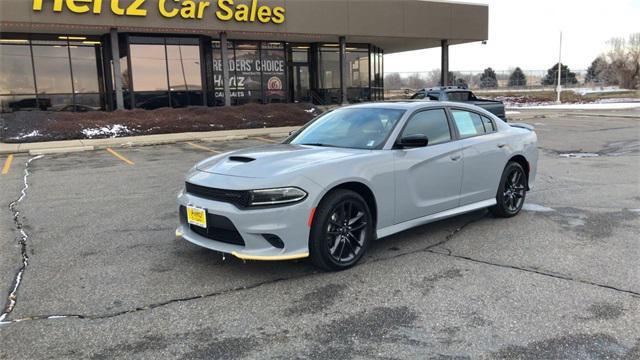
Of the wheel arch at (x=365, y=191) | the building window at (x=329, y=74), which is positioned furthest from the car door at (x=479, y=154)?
the building window at (x=329, y=74)

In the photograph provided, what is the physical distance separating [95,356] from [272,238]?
1591 mm

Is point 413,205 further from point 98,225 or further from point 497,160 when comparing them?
point 98,225

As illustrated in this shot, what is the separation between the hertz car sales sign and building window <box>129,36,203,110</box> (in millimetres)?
2975

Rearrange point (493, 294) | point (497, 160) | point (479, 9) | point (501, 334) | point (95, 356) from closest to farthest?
point (95, 356), point (501, 334), point (493, 294), point (497, 160), point (479, 9)

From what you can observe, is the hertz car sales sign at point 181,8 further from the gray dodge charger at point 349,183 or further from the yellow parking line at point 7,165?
the gray dodge charger at point 349,183

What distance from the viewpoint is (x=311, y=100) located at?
29.5m

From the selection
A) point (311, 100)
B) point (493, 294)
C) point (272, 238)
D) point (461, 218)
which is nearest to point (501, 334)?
point (493, 294)

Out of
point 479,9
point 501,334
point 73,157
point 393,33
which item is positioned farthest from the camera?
point 479,9

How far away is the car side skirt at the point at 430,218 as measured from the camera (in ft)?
16.6

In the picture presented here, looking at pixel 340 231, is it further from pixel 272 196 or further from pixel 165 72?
pixel 165 72

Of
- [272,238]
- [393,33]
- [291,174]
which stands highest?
[393,33]

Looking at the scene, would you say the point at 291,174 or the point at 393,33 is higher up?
the point at 393,33

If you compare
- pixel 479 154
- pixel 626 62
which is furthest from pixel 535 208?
pixel 626 62

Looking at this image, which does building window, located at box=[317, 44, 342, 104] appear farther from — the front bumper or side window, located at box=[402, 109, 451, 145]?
the front bumper
